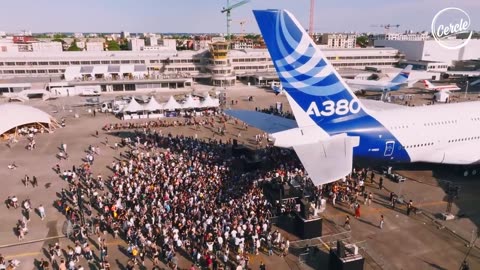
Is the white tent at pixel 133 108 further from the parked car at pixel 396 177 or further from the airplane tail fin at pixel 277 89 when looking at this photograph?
the parked car at pixel 396 177

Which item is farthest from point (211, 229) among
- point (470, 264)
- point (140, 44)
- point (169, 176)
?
point (140, 44)

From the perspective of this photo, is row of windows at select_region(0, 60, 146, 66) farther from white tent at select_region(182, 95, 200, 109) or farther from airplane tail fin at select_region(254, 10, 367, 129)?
airplane tail fin at select_region(254, 10, 367, 129)

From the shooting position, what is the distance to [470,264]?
1969 cm

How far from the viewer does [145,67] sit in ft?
293

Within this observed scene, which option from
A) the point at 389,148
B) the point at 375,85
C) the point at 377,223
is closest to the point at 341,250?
the point at 377,223

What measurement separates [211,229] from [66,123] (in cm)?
4069

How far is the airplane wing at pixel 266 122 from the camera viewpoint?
28.8 m

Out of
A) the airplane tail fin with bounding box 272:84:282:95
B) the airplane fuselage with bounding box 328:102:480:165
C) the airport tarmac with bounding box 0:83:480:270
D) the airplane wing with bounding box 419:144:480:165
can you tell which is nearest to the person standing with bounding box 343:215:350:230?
the airport tarmac with bounding box 0:83:480:270

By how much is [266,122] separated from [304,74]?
8.70 metres

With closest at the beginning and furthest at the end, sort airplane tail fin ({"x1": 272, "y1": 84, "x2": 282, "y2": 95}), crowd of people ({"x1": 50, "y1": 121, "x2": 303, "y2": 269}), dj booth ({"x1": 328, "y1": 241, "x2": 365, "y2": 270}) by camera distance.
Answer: dj booth ({"x1": 328, "y1": 241, "x2": 365, "y2": 270})
crowd of people ({"x1": 50, "y1": 121, "x2": 303, "y2": 269})
airplane tail fin ({"x1": 272, "y1": 84, "x2": 282, "y2": 95})

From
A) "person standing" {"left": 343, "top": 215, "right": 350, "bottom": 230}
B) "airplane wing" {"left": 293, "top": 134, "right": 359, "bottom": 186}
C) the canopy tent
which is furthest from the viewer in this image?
the canopy tent

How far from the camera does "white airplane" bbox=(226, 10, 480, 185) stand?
2100 centimetres

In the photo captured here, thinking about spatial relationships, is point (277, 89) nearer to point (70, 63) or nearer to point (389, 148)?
point (389, 148)

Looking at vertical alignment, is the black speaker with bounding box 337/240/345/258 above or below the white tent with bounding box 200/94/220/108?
below
